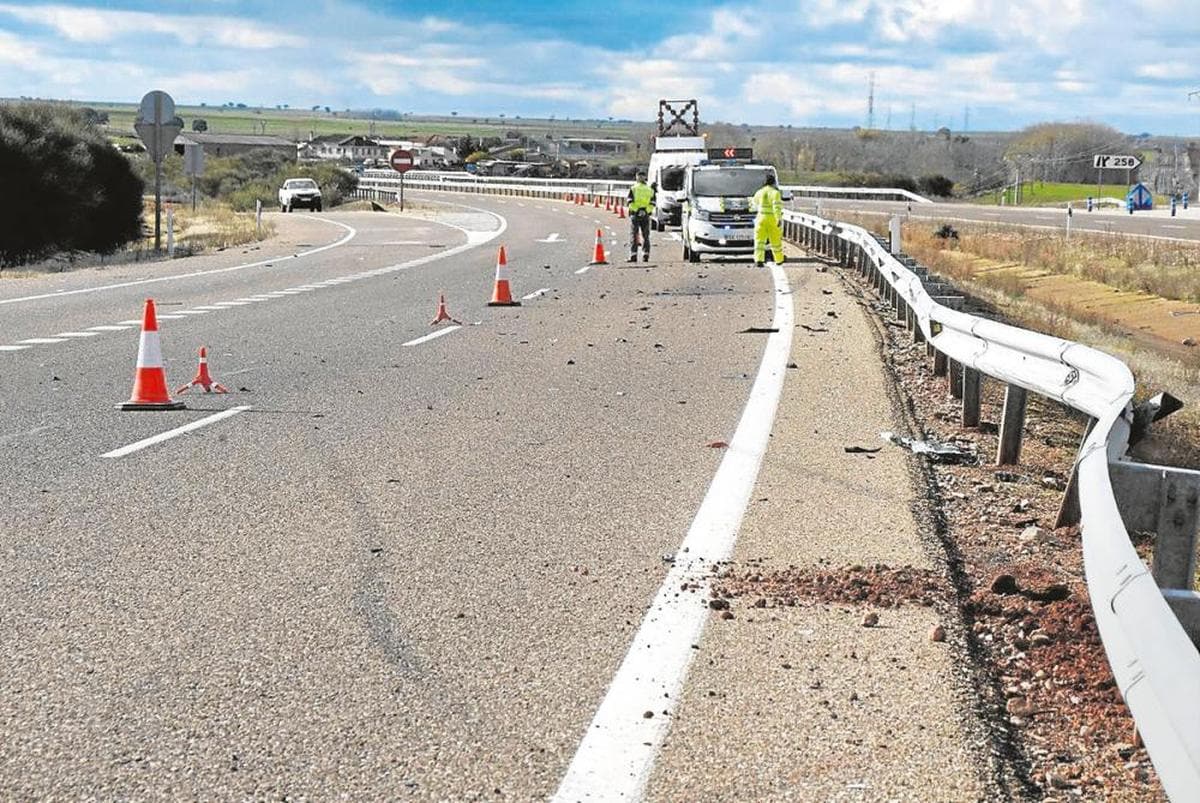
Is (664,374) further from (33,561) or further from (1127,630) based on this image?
(1127,630)

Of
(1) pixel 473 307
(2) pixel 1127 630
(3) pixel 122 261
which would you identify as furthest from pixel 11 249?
(2) pixel 1127 630

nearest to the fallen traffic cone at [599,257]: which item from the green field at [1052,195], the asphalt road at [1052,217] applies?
the asphalt road at [1052,217]

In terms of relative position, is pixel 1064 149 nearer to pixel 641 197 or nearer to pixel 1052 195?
pixel 1052 195

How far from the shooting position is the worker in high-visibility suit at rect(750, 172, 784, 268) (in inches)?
1093

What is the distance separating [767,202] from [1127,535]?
78.9ft

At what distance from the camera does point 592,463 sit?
889 cm

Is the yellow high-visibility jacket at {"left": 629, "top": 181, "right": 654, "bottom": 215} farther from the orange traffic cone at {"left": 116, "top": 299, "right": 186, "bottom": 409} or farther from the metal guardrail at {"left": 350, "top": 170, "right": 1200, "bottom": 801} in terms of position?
the metal guardrail at {"left": 350, "top": 170, "right": 1200, "bottom": 801}

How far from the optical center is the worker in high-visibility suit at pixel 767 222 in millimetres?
27767

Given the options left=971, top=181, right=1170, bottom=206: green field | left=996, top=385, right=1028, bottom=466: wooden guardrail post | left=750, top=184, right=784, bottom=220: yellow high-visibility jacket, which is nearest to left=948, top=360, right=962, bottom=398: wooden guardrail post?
left=996, top=385, right=1028, bottom=466: wooden guardrail post

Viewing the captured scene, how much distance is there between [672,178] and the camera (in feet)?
147

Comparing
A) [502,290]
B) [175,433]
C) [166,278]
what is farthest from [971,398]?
[166,278]

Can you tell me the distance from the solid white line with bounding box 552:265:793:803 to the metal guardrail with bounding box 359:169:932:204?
5490 centimetres

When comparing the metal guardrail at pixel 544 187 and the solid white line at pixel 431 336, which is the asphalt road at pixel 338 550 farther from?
the metal guardrail at pixel 544 187

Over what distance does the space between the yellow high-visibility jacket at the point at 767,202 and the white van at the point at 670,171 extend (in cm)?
1496
